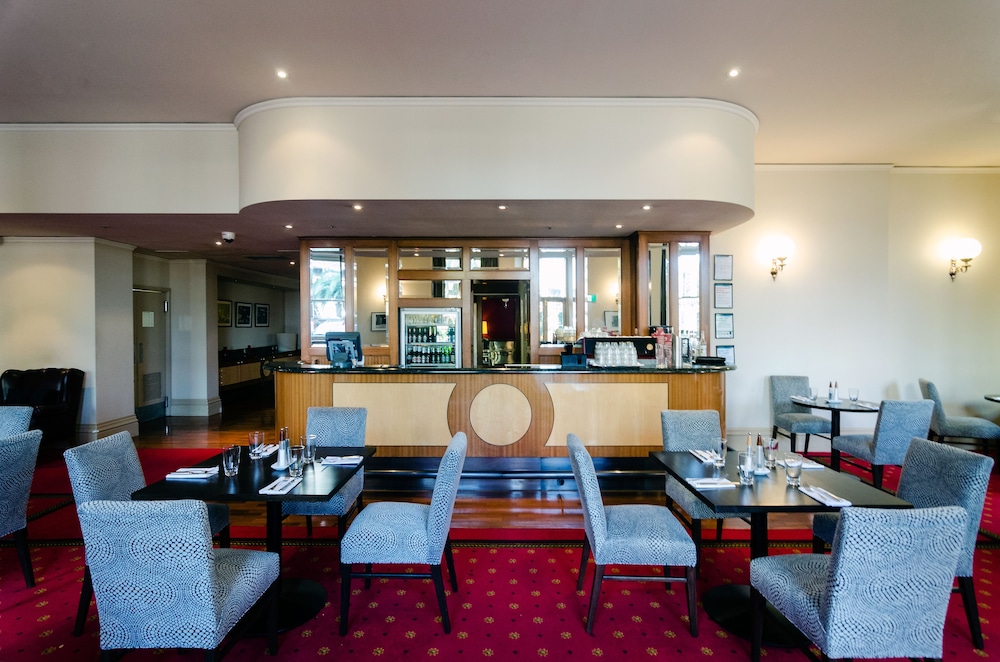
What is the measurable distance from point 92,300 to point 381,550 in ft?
21.2

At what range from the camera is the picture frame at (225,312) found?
10195 mm

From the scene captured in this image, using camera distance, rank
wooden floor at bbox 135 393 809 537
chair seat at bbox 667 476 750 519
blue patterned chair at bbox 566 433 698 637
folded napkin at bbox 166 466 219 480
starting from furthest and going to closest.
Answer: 1. wooden floor at bbox 135 393 809 537
2. chair seat at bbox 667 476 750 519
3. folded napkin at bbox 166 466 219 480
4. blue patterned chair at bbox 566 433 698 637

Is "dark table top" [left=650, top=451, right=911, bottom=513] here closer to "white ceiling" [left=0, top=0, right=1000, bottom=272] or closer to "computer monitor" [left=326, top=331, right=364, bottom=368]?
"white ceiling" [left=0, top=0, right=1000, bottom=272]

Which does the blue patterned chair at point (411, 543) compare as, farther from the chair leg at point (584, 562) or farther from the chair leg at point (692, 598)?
the chair leg at point (692, 598)

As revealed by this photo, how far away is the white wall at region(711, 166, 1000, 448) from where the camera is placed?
630 cm

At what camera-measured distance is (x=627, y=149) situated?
4660mm

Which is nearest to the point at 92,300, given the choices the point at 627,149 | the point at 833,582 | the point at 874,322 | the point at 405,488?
the point at 405,488

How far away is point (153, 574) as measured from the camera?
1908mm

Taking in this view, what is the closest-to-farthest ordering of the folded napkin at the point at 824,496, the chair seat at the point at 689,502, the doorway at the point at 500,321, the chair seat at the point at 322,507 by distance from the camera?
the folded napkin at the point at 824,496, the chair seat at the point at 689,502, the chair seat at the point at 322,507, the doorway at the point at 500,321

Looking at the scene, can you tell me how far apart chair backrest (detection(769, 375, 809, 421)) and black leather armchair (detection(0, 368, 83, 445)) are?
875cm

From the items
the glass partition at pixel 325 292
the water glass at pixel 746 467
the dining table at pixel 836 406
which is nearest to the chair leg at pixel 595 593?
the water glass at pixel 746 467

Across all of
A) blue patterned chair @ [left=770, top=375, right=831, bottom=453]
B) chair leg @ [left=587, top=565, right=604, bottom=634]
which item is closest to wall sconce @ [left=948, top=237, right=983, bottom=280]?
blue patterned chair @ [left=770, top=375, right=831, bottom=453]

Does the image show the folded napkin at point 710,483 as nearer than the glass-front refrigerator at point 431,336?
Yes

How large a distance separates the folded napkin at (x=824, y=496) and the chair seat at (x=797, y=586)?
273mm
